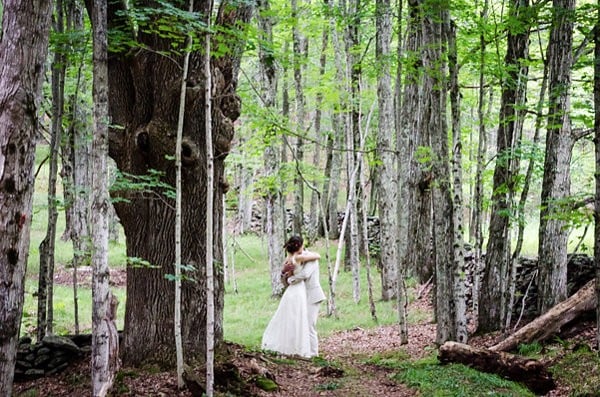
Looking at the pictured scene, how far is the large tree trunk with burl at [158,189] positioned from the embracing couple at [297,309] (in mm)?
2694

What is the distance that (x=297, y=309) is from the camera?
31.7ft

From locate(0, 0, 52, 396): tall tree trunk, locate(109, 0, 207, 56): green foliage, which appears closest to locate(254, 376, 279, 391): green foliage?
locate(0, 0, 52, 396): tall tree trunk

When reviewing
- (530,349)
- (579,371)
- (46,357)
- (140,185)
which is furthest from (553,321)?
(46,357)

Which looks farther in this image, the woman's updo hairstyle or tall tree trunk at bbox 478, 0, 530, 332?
the woman's updo hairstyle

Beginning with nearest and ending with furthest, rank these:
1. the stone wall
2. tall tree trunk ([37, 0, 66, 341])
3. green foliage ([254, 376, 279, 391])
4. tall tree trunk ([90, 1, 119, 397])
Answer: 1. tall tree trunk ([90, 1, 119, 397])
2. green foliage ([254, 376, 279, 391])
3. the stone wall
4. tall tree trunk ([37, 0, 66, 341])

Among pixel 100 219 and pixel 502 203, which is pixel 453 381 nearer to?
pixel 502 203

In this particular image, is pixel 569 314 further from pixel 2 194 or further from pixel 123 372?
pixel 2 194

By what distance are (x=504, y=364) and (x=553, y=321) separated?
2.03 m

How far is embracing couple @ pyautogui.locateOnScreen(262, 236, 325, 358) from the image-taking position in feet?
31.4

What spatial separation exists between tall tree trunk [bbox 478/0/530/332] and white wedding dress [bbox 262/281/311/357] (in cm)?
340

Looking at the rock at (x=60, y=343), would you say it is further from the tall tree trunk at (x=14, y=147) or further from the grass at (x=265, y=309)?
the tall tree trunk at (x=14, y=147)

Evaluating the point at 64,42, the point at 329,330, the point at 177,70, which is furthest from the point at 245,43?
the point at 329,330

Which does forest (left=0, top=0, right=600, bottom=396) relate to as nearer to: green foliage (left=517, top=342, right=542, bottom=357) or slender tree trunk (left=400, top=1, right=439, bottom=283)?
green foliage (left=517, top=342, right=542, bottom=357)

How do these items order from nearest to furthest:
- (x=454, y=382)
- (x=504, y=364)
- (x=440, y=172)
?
(x=454, y=382) → (x=504, y=364) → (x=440, y=172)
